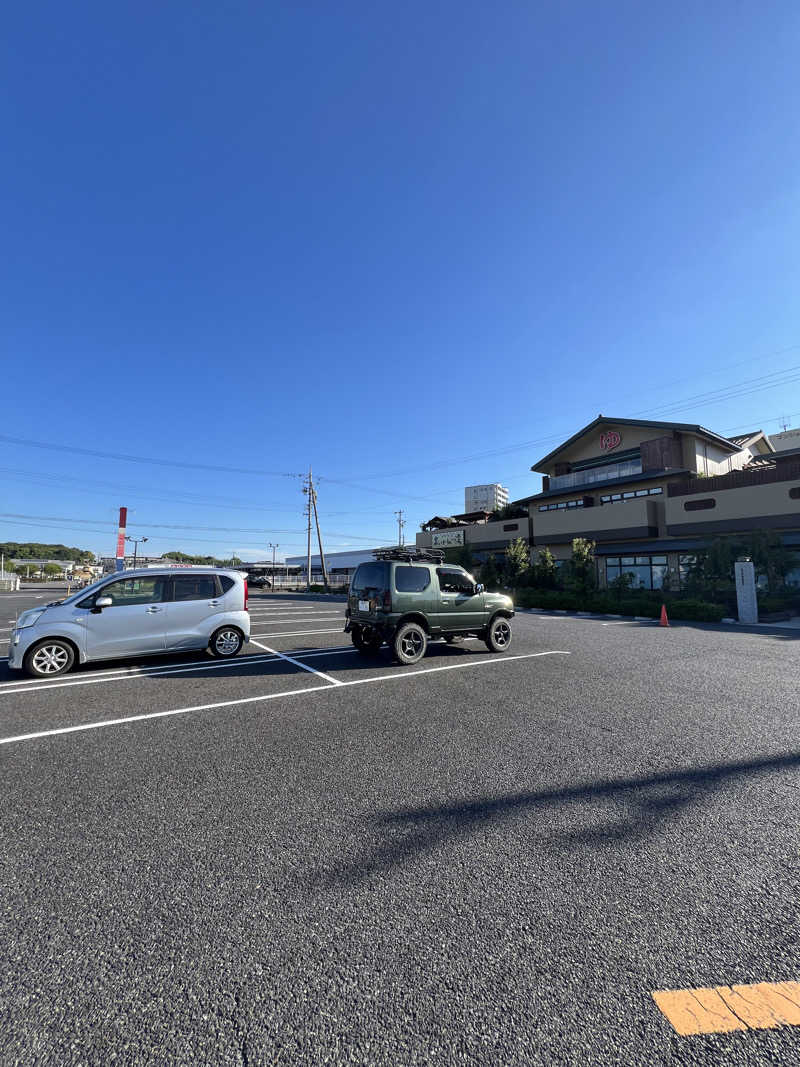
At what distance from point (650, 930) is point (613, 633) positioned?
12.5m

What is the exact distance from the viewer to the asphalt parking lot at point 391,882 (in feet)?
5.72

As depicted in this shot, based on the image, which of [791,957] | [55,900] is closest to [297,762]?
[55,900]

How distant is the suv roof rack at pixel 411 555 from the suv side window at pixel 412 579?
353 mm

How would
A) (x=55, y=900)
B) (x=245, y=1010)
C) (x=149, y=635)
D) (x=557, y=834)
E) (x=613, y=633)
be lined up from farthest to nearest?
(x=613, y=633)
(x=149, y=635)
(x=557, y=834)
(x=55, y=900)
(x=245, y=1010)

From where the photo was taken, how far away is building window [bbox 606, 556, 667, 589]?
27.1m

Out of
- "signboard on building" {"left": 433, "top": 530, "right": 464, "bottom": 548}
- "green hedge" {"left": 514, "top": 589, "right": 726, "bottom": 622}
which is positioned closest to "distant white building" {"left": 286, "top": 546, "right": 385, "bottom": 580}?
"signboard on building" {"left": 433, "top": 530, "right": 464, "bottom": 548}

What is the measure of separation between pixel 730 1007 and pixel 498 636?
854 centimetres

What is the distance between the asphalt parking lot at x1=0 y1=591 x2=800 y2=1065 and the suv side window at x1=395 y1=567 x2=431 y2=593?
11.1ft

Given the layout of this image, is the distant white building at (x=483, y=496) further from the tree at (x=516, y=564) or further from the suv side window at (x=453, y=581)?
the suv side window at (x=453, y=581)

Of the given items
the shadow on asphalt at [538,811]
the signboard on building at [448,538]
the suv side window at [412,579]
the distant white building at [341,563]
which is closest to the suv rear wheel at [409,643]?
the suv side window at [412,579]

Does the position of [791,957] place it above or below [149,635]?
below

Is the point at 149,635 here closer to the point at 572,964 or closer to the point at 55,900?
the point at 55,900

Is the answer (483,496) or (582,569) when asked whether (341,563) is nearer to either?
(483,496)

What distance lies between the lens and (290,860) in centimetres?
278
